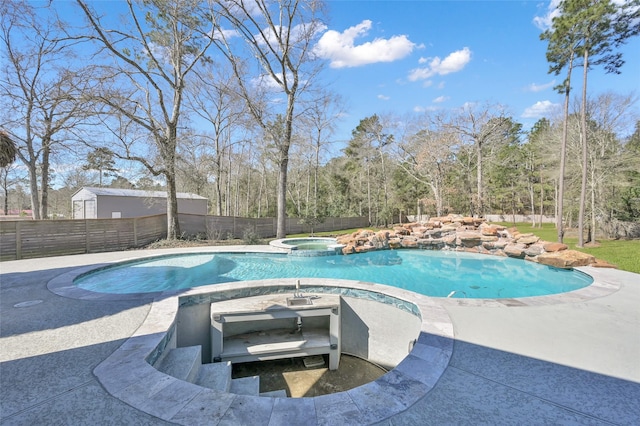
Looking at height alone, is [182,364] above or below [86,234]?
below

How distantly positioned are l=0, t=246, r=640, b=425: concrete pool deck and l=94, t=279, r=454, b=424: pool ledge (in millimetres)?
83

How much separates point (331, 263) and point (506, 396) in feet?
22.0

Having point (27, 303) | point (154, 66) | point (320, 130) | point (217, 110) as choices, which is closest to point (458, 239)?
point (27, 303)

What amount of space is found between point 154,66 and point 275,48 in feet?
17.3

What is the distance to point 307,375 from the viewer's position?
4.41 meters

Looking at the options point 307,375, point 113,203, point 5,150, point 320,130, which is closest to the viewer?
point 307,375

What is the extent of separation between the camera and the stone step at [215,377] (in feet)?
9.08

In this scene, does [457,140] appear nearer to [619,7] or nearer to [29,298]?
[619,7]

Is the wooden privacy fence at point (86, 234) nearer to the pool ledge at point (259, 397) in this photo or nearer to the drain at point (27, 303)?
the drain at point (27, 303)

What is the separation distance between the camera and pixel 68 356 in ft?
8.65

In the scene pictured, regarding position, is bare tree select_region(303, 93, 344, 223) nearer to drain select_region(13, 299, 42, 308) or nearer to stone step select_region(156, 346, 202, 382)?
drain select_region(13, 299, 42, 308)

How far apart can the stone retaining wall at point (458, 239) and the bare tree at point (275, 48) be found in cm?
480

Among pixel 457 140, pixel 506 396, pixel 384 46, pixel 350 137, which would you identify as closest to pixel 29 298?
pixel 506 396

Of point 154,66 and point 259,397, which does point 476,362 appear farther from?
point 154,66
